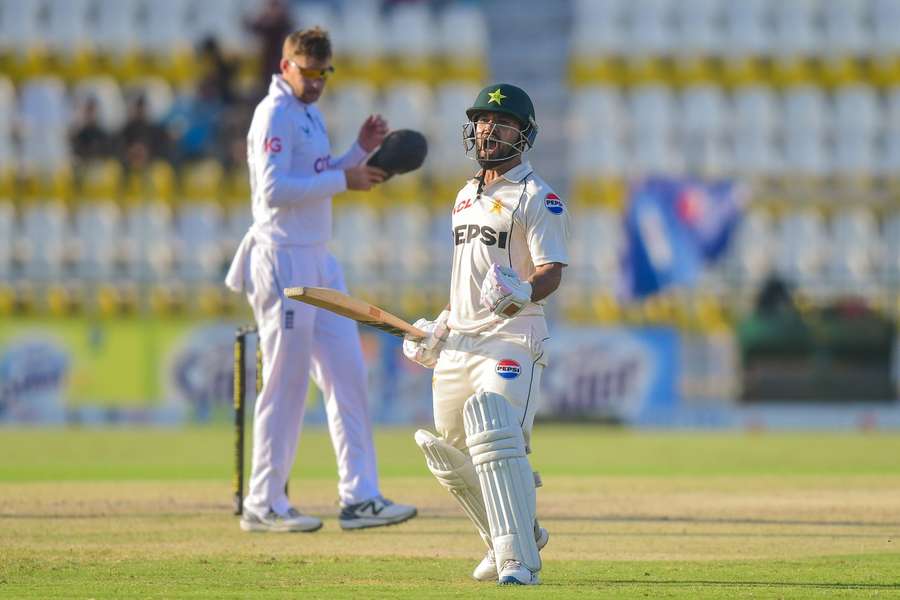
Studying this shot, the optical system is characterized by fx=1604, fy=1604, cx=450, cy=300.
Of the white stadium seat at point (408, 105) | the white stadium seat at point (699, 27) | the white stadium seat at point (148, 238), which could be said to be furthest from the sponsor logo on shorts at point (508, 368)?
the white stadium seat at point (699, 27)

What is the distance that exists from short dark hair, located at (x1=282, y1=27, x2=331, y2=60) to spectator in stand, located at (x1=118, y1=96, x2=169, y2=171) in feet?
39.2

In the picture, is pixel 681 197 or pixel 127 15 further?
pixel 127 15

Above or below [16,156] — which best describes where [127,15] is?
above

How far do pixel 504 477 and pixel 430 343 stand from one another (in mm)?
654

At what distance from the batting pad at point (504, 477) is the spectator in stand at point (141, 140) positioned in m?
14.3

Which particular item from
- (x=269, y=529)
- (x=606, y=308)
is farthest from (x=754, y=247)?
(x=269, y=529)

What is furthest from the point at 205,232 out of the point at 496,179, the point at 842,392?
the point at 496,179

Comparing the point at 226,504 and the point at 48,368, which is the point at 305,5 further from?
the point at 226,504

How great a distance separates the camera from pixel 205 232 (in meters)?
19.1

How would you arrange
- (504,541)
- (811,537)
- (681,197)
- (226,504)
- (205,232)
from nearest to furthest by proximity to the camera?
(504,541) → (811,537) → (226,504) → (681,197) → (205,232)

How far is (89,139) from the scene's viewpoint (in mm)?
19500

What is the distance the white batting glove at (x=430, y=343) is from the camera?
239 inches

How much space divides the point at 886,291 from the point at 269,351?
462 inches

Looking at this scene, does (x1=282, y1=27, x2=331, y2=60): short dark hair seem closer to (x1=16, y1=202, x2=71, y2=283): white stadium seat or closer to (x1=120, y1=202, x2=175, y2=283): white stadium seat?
(x1=120, y1=202, x2=175, y2=283): white stadium seat
